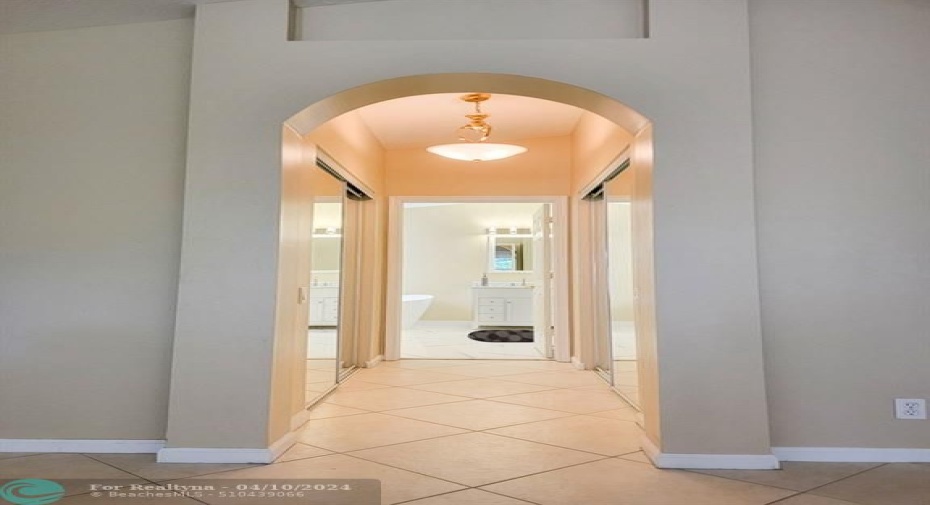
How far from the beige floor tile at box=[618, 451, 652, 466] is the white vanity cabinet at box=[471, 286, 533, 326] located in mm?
6038

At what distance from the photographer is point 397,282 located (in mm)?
5309

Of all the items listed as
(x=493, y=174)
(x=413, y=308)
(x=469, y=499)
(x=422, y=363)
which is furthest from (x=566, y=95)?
(x=413, y=308)

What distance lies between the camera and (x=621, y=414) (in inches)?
127

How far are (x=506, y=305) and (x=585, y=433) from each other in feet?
18.8

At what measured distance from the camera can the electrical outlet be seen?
92.7 inches

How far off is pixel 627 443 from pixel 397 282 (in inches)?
125

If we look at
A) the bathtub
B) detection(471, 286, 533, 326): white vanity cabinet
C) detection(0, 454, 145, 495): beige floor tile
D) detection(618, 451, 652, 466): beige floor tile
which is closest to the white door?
detection(471, 286, 533, 326): white vanity cabinet

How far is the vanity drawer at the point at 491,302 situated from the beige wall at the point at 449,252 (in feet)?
2.55

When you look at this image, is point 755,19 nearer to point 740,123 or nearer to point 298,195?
point 740,123

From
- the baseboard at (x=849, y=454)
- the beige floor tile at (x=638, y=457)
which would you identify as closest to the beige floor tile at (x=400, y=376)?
the beige floor tile at (x=638, y=457)

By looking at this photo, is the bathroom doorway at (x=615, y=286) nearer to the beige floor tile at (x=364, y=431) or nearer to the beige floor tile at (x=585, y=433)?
the beige floor tile at (x=585, y=433)

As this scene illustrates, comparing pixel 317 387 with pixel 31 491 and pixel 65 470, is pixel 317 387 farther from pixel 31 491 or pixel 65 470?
pixel 31 491

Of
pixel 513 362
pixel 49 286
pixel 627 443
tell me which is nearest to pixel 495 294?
pixel 513 362

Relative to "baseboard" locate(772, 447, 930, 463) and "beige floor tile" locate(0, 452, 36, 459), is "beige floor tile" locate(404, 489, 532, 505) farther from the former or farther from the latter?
"beige floor tile" locate(0, 452, 36, 459)
